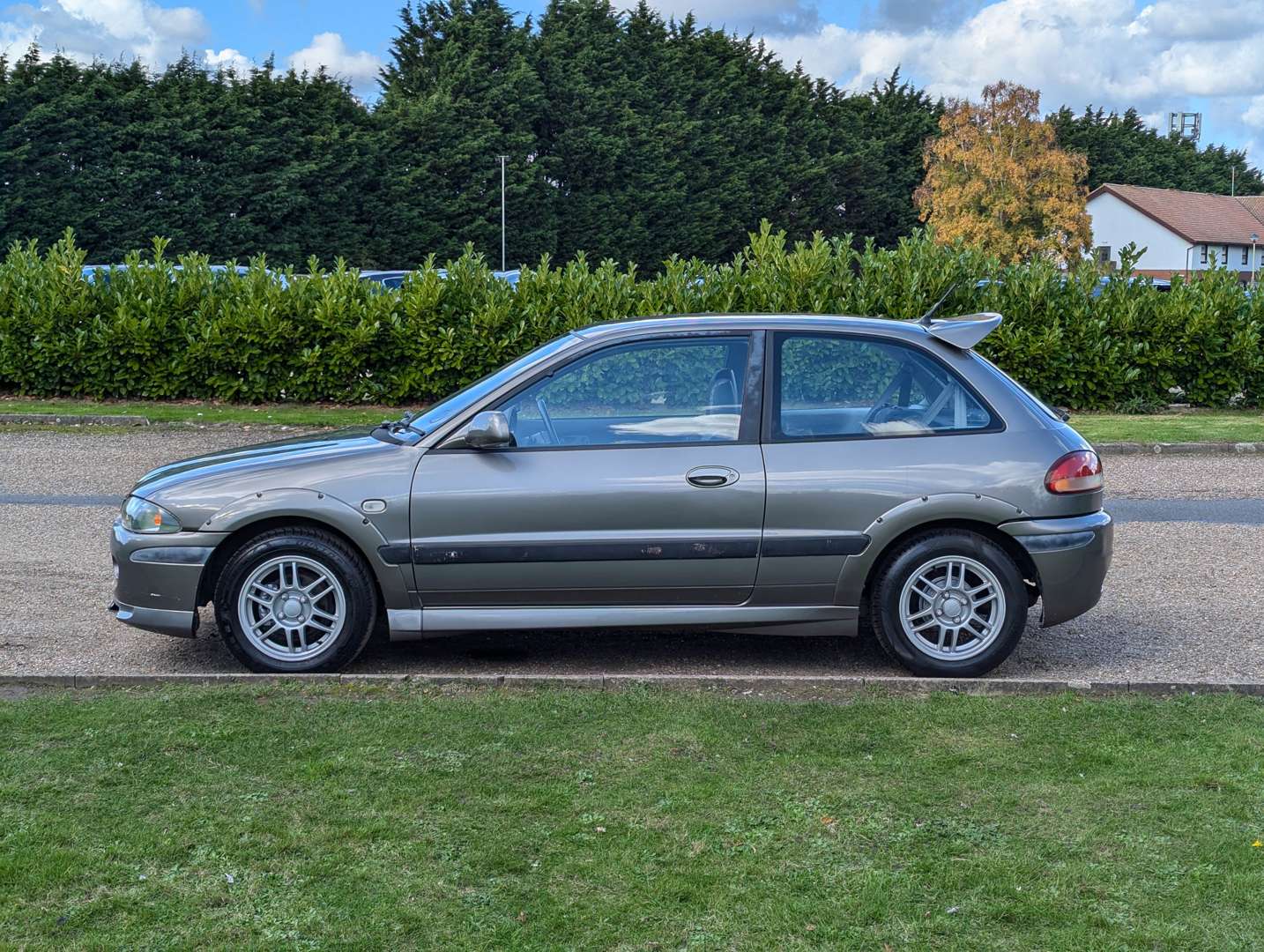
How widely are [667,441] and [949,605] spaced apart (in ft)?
4.81

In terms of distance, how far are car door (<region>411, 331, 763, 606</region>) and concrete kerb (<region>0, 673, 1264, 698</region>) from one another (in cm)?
41

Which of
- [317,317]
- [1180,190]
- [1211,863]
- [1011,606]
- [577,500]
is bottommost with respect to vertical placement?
[1211,863]

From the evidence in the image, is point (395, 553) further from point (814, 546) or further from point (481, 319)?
point (481, 319)

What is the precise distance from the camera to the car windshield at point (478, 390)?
253 inches

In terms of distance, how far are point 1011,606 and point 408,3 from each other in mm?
65367

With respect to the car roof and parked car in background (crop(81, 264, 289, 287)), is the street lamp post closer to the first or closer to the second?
parked car in background (crop(81, 264, 289, 287))

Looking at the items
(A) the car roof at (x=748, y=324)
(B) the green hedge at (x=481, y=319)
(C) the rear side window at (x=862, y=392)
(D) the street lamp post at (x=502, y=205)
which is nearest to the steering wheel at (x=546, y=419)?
(A) the car roof at (x=748, y=324)

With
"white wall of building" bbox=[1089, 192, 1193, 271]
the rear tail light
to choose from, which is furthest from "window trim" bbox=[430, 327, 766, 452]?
"white wall of building" bbox=[1089, 192, 1193, 271]

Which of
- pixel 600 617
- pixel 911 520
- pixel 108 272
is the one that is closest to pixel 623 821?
pixel 600 617

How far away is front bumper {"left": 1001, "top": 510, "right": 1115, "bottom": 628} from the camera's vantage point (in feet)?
20.5

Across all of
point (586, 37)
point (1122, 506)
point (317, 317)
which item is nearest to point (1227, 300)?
point (1122, 506)

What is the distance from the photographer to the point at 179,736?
521 centimetres

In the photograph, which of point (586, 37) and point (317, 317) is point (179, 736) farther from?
point (586, 37)

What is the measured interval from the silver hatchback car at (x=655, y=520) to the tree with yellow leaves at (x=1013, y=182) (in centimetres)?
5821
